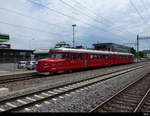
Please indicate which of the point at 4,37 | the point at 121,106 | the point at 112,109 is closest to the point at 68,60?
the point at 4,37

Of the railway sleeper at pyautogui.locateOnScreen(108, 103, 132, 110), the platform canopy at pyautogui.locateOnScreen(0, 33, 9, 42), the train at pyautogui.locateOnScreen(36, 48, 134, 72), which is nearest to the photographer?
the railway sleeper at pyautogui.locateOnScreen(108, 103, 132, 110)

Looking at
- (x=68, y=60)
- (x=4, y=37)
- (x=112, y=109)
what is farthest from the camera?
(x=4, y=37)

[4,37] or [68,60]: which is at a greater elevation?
[4,37]

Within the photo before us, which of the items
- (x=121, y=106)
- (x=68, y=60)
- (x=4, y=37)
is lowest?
(x=121, y=106)

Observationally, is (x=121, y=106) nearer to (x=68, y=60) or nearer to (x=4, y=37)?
(x=68, y=60)

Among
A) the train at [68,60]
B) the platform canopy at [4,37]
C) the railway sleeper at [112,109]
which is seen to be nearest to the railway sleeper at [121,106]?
the railway sleeper at [112,109]

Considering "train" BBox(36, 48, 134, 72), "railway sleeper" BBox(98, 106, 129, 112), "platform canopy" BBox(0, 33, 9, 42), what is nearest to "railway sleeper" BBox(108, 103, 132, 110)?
"railway sleeper" BBox(98, 106, 129, 112)

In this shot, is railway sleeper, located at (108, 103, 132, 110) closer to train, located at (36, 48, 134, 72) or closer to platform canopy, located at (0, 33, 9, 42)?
train, located at (36, 48, 134, 72)

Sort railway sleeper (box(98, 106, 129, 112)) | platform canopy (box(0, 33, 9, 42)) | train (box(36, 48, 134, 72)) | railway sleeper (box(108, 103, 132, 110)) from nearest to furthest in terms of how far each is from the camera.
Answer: railway sleeper (box(98, 106, 129, 112)) → railway sleeper (box(108, 103, 132, 110)) → train (box(36, 48, 134, 72)) → platform canopy (box(0, 33, 9, 42))

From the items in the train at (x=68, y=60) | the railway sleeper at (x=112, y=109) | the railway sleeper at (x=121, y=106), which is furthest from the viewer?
the train at (x=68, y=60)

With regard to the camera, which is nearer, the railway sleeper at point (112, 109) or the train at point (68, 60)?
the railway sleeper at point (112, 109)

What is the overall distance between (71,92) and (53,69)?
6463 millimetres

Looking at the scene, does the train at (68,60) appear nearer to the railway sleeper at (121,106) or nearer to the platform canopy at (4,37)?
the platform canopy at (4,37)

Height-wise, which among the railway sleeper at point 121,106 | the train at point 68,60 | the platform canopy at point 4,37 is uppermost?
the platform canopy at point 4,37
